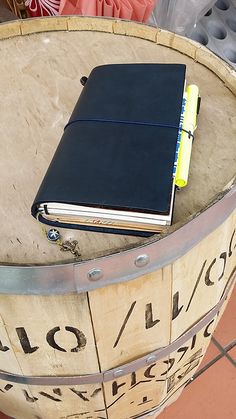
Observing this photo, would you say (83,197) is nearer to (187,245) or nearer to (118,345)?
(187,245)

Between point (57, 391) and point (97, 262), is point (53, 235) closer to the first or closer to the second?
point (97, 262)

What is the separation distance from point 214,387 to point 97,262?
860 mm

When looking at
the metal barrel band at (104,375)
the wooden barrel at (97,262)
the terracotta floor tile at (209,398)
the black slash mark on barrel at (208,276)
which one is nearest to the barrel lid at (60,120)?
the wooden barrel at (97,262)

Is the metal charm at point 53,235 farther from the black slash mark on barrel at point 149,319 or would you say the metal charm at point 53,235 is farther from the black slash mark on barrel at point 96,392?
the black slash mark on barrel at point 96,392

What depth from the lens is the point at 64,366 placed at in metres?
0.95

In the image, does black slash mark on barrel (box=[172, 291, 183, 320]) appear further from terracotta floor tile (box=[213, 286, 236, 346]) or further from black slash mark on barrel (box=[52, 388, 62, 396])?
terracotta floor tile (box=[213, 286, 236, 346])

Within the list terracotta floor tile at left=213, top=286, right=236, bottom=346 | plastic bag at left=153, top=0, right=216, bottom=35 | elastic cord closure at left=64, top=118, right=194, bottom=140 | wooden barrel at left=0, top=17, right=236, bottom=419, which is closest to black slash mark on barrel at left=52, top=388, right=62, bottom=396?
wooden barrel at left=0, top=17, right=236, bottom=419

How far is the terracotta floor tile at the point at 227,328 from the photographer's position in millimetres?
1553

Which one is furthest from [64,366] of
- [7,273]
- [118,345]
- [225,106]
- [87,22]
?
[87,22]

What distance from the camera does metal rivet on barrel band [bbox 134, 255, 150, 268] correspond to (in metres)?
0.77

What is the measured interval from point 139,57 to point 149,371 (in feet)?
2.06

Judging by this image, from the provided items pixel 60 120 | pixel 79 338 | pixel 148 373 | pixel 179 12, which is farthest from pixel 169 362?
pixel 179 12

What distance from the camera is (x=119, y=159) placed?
32.8 inches

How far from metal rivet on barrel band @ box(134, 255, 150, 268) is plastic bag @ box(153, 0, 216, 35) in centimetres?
103
